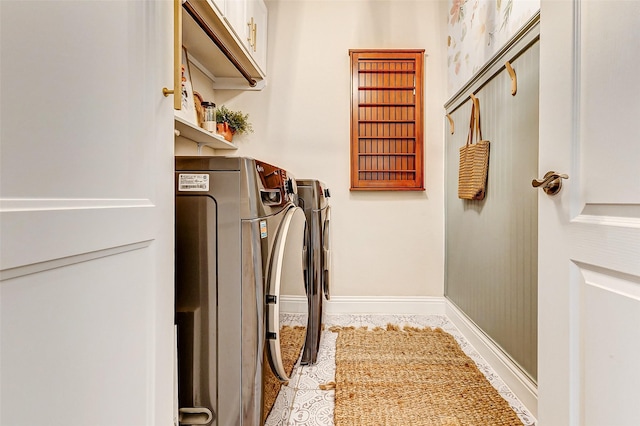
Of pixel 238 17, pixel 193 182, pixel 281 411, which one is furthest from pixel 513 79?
pixel 281 411

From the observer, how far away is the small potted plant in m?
2.45

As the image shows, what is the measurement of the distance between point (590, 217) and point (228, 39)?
2.05 metres

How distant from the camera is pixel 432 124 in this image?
263 cm

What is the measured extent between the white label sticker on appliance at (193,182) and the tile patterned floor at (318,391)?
0.49m

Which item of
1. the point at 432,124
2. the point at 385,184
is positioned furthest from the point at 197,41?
the point at 432,124

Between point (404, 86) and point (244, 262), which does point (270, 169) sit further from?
point (404, 86)

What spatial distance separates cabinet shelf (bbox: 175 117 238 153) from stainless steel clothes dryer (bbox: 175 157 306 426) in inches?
40.6

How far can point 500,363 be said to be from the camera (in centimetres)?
166

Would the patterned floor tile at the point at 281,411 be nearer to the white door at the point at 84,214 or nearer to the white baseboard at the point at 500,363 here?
the white door at the point at 84,214

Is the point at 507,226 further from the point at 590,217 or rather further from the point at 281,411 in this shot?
the point at 281,411

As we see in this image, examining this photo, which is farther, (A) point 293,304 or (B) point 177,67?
(A) point 293,304

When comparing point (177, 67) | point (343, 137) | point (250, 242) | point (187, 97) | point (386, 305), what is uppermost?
point (187, 97)

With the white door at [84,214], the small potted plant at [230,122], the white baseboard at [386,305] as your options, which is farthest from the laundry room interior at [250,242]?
the white baseboard at [386,305]

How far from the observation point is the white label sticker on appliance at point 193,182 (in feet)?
2.85
